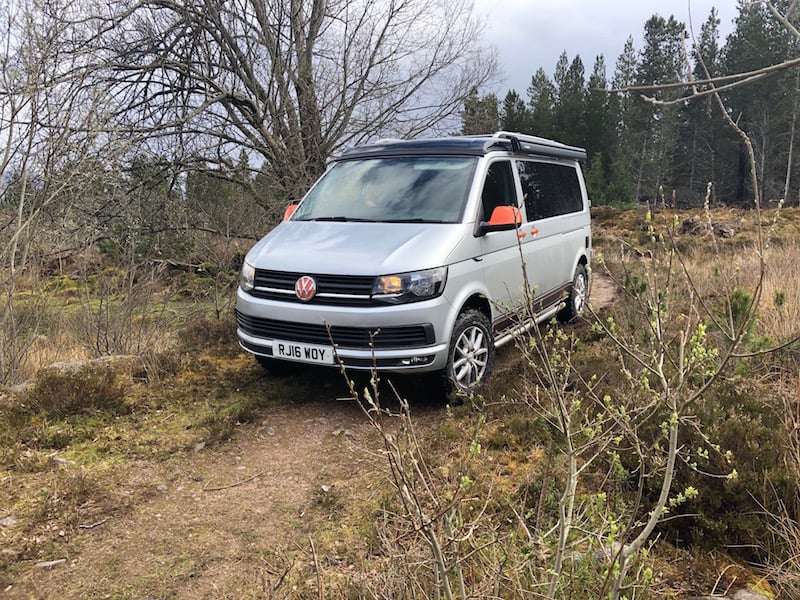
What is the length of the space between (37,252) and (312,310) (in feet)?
11.6

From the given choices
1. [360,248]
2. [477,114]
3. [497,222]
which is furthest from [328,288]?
[477,114]

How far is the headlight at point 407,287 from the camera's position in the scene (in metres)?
4.42

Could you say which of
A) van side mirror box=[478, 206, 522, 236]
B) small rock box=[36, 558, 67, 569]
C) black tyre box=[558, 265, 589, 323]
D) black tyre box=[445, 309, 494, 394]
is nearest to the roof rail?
van side mirror box=[478, 206, 522, 236]

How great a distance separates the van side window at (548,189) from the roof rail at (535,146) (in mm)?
131

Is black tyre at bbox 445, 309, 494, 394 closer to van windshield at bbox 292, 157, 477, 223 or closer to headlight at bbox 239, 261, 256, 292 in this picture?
van windshield at bbox 292, 157, 477, 223

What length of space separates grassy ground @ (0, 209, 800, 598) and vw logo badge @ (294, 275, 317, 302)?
1.05 metres

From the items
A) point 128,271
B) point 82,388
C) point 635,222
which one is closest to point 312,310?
point 82,388

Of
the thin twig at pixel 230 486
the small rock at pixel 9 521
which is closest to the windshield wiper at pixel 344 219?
the thin twig at pixel 230 486

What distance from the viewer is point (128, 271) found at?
717 centimetres

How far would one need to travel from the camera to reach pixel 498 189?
5.64m

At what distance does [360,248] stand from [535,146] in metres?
2.81

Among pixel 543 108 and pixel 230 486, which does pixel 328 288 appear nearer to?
pixel 230 486

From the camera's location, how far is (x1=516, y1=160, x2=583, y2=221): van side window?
625 cm

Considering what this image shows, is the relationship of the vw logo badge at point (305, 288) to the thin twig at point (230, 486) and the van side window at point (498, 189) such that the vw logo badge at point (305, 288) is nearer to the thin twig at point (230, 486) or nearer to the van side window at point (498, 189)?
the thin twig at point (230, 486)
